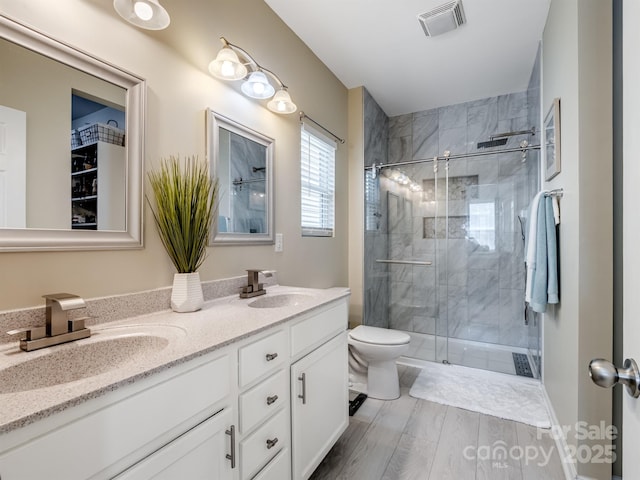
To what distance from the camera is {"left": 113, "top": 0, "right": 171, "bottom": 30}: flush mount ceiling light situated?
1125 mm

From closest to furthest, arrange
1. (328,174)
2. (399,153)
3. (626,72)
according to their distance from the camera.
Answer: (626,72)
(328,174)
(399,153)

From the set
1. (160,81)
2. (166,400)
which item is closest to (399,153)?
(160,81)

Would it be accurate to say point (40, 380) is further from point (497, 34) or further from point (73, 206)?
point (497, 34)

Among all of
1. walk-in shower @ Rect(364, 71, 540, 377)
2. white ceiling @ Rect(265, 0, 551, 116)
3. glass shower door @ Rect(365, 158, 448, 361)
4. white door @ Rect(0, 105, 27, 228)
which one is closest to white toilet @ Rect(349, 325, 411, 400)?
walk-in shower @ Rect(364, 71, 540, 377)

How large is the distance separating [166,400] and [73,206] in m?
0.75

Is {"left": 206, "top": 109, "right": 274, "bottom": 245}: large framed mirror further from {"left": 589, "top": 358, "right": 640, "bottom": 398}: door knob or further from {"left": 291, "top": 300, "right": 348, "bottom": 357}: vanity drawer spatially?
{"left": 589, "top": 358, "right": 640, "bottom": 398}: door knob

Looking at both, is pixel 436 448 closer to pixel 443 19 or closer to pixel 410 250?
pixel 410 250

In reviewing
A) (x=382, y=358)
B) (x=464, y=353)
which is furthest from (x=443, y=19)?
(x=464, y=353)

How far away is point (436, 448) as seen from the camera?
175 cm

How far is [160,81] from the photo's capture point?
1350mm

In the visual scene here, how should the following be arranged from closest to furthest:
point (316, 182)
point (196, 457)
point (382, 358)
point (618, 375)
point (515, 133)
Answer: point (618, 375) → point (196, 457) → point (382, 358) → point (316, 182) → point (515, 133)

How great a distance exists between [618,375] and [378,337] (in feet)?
6.09

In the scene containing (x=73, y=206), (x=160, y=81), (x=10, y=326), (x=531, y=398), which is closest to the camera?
(x=10, y=326)

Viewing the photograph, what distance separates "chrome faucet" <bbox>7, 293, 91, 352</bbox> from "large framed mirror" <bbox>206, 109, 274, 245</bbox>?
705mm
